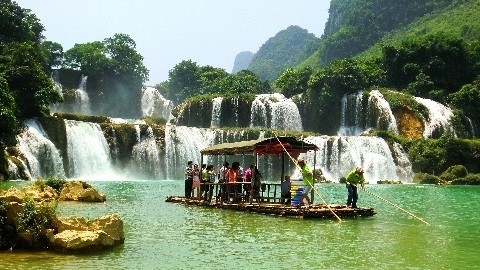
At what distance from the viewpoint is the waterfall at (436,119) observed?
2004 inches

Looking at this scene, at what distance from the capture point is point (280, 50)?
183250mm

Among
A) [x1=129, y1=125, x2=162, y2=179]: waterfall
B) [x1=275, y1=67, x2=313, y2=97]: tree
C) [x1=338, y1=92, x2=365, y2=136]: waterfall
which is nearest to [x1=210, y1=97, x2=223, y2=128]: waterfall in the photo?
[x1=275, y1=67, x2=313, y2=97]: tree

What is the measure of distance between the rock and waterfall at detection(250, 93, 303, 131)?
109ft

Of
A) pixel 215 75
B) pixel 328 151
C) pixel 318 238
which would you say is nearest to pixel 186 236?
pixel 318 238

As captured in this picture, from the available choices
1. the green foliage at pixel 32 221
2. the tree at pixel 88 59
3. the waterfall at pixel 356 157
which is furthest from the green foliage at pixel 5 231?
the tree at pixel 88 59

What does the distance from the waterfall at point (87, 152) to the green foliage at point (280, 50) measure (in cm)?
11267

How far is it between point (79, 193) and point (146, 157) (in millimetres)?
22535

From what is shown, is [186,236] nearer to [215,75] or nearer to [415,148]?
[415,148]

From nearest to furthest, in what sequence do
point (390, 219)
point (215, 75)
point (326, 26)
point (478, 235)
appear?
point (478, 235) < point (390, 219) < point (215, 75) < point (326, 26)

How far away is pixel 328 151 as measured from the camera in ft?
148

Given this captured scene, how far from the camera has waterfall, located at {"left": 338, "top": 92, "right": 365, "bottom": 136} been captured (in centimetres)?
5484

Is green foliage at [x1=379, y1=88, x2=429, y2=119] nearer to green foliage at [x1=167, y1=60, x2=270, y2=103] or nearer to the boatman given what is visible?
green foliage at [x1=167, y1=60, x2=270, y2=103]

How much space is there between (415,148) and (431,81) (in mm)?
16414

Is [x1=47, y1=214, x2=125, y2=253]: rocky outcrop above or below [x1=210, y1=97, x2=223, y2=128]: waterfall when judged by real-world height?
below
